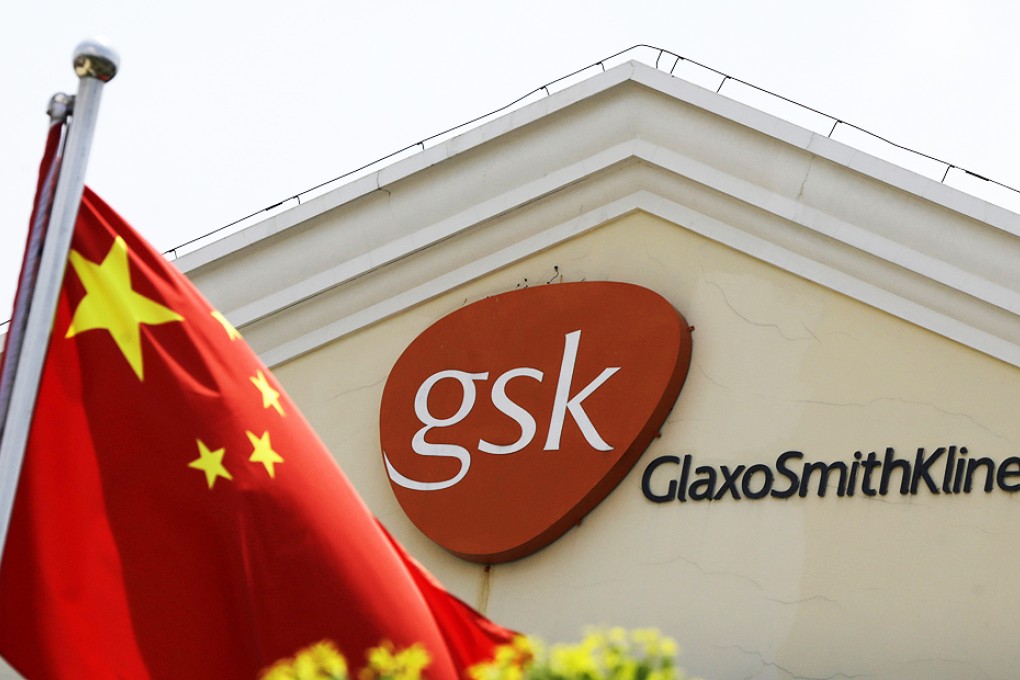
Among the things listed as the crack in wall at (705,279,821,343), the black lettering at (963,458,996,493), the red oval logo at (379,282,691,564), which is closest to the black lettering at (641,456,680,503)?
the red oval logo at (379,282,691,564)

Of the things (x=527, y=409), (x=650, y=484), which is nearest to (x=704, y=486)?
(x=650, y=484)

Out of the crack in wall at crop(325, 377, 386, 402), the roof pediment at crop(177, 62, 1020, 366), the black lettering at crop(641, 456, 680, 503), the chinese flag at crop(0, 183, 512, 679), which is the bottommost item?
the chinese flag at crop(0, 183, 512, 679)

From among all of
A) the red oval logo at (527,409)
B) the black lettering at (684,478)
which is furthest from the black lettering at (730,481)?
the red oval logo at (527,409)

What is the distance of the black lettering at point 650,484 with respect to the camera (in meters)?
9.58

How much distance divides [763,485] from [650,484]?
2.49 ft

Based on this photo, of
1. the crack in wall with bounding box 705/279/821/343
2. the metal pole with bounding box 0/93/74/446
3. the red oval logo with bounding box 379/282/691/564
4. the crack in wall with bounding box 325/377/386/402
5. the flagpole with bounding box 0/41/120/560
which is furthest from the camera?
the crack in wall with bounding box 325/377/386/402

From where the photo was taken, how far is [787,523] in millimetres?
9102

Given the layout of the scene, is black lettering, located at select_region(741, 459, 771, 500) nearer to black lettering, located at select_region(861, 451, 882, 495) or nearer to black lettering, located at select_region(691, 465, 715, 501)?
black lettering, located at select_region(691, 465, 715, 501)

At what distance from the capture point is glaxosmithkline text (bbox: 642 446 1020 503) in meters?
8.72

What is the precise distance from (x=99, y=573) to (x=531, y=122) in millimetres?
5409

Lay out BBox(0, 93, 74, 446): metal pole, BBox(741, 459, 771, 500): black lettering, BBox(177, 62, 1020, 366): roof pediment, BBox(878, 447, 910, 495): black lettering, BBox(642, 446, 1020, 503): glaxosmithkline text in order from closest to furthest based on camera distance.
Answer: BBox(0, 93, 74, 446): metal pole < BBox(642, 446, 1020, 503): glaxosmithkline text < BBox(878, 447, 910, 495): black lettering < BBox(177, 62, 1020, 366): roof pediment < BBox(741, 459, 771, 500): black lettering

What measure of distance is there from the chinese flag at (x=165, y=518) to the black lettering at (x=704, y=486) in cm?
351

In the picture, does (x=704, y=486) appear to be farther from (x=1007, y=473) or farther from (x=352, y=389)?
(x=352, y=389)

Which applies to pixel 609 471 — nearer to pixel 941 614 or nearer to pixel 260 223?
pixel 941 614
